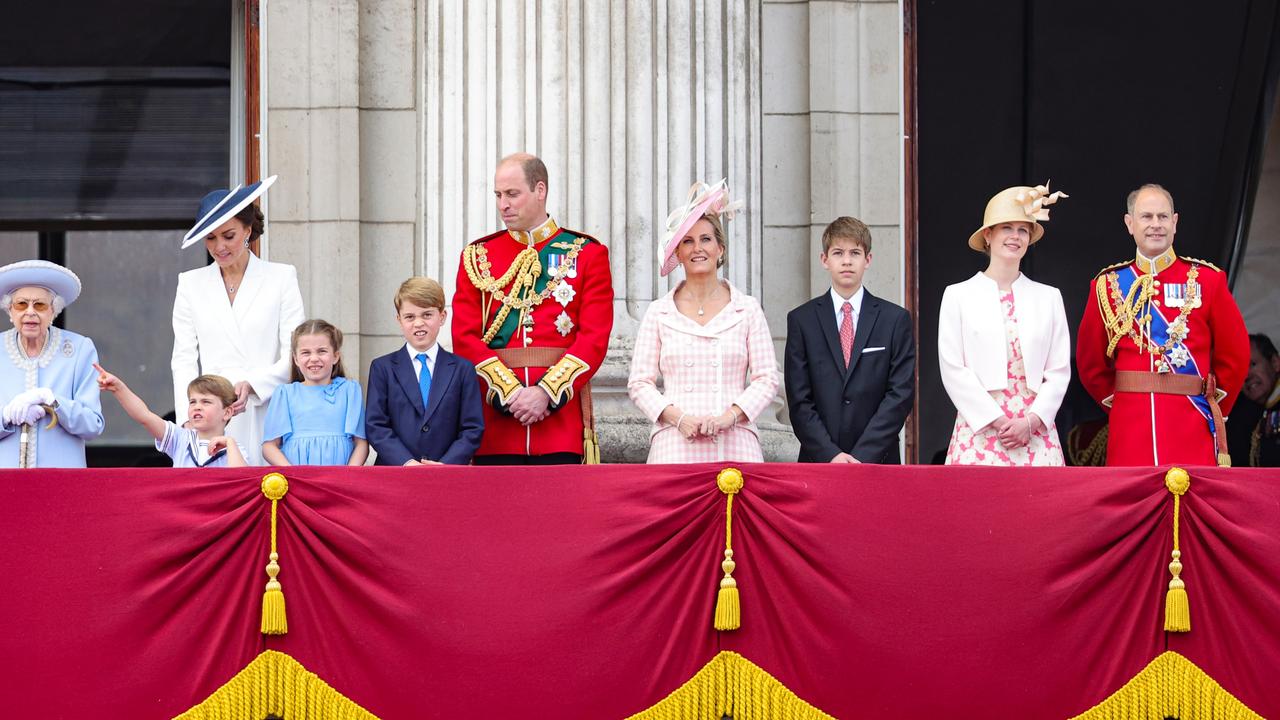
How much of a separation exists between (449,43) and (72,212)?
9.38 feet

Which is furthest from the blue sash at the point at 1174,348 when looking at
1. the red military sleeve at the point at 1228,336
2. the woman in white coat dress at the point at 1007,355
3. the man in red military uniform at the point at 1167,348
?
the woman in white coat dress at the point at 1007,355

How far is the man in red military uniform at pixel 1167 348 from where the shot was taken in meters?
7.10

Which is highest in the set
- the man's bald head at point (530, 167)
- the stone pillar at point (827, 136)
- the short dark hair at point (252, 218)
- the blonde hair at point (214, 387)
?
the stone pillar at point (827, 136)

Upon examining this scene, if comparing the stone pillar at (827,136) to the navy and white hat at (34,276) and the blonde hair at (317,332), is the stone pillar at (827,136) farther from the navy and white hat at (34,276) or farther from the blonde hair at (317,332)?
the navy and white hat at (34,276)

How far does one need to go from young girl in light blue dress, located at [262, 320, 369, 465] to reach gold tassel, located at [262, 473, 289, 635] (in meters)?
0.99

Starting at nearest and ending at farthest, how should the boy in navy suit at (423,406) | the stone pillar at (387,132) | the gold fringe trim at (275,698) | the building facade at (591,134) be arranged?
the gold fringe trim at (275,698) < the boy in navy suit at (423,406) < the building facade at (591,134) < the stone pillar at (387,132)

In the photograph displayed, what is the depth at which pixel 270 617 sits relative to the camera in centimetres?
575

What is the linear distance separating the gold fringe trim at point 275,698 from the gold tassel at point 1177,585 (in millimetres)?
2490

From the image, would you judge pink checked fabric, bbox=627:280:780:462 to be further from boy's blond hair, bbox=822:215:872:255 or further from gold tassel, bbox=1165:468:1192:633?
gold tassel, bbox=1165:468:1192:633

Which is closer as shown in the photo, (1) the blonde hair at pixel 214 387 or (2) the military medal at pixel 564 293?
(1) the blonde hair at pixel 214 387

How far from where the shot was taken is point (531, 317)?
7.07 meters

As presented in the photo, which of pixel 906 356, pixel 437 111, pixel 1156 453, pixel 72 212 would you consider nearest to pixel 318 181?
pixel 437 111

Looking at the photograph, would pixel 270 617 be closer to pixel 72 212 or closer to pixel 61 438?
pixel 61 438

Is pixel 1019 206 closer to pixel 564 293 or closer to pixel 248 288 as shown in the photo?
pixel 564 293
